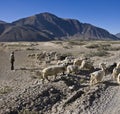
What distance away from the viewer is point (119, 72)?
2005cm

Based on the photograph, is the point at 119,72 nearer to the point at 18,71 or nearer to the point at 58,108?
the point at 58,108

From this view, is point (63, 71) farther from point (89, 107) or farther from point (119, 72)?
point (89, 107)

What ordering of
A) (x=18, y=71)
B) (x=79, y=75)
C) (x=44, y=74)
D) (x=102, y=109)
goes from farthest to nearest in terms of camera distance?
(x=18, y=71) < (x=79, y=75) < (x=44, y=74) < (x=102, y=109)

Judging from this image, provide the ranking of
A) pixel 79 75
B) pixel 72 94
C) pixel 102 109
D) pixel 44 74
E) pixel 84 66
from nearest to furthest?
pixel 102 109 < pixel 72 94 < pixel 44 74 < pixel 79 75 < pixel 84 66

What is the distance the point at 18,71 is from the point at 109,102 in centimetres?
1243

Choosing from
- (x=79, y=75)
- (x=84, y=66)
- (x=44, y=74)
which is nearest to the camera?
(x=44, y=74)

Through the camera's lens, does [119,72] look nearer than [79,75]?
Yes

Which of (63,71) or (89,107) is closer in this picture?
(89,107)

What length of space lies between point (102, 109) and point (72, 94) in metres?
2.15

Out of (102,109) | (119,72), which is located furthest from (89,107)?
(119,72)

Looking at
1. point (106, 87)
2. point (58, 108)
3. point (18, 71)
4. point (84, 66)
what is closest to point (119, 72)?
point (106, 87)

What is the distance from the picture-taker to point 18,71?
27219 mm

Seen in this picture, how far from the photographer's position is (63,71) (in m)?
20.5

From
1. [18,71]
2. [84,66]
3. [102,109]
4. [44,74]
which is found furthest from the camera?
[18,71]
